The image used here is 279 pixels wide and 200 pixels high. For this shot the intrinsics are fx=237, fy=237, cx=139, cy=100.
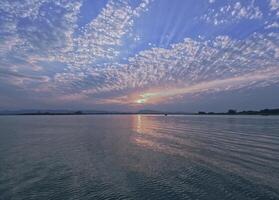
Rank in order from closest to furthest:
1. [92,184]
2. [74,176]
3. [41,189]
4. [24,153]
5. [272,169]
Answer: [41,189] < [92,184] < [74,176] < [272,169] < [24,153]

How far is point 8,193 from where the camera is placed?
49.8 ft

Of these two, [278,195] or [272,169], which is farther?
[272,169]

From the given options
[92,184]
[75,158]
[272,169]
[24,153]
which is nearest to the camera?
[92,184]

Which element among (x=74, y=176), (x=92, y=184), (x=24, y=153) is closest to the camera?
(x=92, y=184)

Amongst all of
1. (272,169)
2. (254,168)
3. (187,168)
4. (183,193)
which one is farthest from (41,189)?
(272,169)

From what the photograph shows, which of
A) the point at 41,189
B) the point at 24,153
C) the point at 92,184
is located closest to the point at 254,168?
the point at 92,184

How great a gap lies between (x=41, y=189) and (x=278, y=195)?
15.3 metres

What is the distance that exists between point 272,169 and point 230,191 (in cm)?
745

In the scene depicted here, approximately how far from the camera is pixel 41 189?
52.2ft

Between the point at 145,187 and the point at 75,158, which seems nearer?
the point at 145,187

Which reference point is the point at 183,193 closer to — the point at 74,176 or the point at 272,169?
the point at 74,176

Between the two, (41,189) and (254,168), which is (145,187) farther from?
(254,168)

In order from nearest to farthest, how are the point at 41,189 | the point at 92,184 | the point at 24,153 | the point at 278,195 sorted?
the point at 278,195 < the point at 41,189 < the point at 92,184 < the point at 24,153

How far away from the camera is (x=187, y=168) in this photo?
21.6 meters
